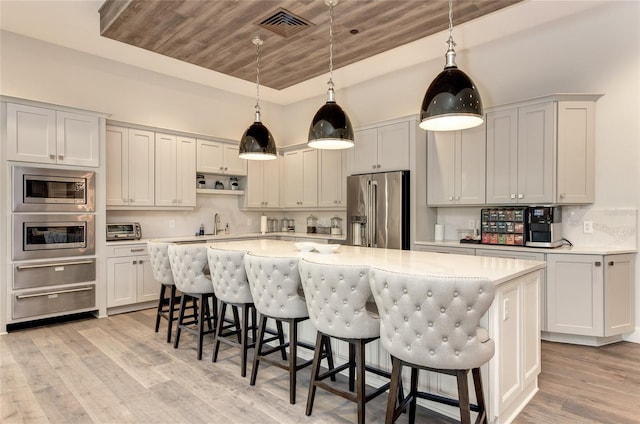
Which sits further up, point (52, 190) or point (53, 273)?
point (52, 190)

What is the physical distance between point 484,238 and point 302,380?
8.60ft

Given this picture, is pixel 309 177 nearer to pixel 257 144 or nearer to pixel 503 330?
pixel 257 144

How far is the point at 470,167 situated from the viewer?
4.42 m

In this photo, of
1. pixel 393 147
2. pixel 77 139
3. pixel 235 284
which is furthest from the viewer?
pixel 393 147

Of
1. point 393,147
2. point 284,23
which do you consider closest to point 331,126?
point 284,23

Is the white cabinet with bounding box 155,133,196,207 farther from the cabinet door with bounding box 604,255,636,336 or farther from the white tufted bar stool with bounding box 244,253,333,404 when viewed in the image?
the cabinet door with bounding box 604,255,636,336

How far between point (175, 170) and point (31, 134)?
1.73 metres

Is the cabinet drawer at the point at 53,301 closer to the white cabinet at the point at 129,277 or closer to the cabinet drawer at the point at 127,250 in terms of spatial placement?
the white cabinet at the point at 129,277

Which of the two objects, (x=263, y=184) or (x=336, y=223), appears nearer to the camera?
(x=336, y=223)

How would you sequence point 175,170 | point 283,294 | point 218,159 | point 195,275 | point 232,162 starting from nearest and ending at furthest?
point 283,294, point 195,275, point 175,170, point 218,159, point 232,162

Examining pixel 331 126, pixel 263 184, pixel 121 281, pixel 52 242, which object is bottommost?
pixel 121 281

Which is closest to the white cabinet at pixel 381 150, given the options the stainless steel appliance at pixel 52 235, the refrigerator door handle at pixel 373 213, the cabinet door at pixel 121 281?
the refrigerator door handle at pixel 373 213

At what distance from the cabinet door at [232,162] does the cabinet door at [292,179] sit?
0.81 m

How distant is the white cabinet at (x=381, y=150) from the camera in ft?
15.6
